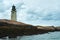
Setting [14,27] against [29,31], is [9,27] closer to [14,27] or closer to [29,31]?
[14,27]

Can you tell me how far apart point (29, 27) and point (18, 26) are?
49cm

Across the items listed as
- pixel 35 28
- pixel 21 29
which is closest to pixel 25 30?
pixel 21 29

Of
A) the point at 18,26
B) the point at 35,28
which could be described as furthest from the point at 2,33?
the point at 35,28

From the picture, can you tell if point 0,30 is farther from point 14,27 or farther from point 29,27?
point 29,27

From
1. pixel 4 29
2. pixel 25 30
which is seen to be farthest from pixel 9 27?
pixel 25 30

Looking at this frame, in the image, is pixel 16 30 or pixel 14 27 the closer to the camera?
pixel 14 27

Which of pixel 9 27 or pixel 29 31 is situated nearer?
pixel 9 27

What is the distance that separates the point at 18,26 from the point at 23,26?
18cm

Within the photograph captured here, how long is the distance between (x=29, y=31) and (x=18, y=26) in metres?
0.56

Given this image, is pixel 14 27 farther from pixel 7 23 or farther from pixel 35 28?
pixel 35 28

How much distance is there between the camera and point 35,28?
21.3ft

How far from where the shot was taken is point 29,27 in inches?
245

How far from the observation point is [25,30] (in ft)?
19.9

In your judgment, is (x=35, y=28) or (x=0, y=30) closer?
(x=0, y=30)
